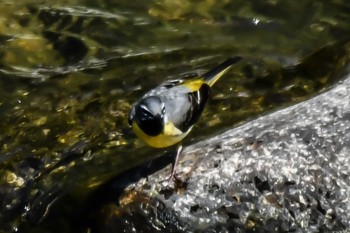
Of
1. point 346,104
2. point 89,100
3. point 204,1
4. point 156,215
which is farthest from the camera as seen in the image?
point 204,1

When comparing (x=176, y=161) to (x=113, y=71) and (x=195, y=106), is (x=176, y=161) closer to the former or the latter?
(x=195, y=106)

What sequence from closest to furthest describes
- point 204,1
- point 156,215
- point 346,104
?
point 156,215 < point 346,104 < point 204,1

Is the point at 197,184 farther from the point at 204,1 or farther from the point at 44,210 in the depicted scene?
the point at 204,1

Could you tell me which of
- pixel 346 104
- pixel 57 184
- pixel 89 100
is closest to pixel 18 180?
pixel 57 184

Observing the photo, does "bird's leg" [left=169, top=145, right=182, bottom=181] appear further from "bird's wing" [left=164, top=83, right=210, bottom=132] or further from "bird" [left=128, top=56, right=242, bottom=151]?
"bird's wing" [left=164, top=83, right=210, bottom=132]

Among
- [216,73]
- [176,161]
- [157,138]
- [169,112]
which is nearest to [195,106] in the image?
[169,112]

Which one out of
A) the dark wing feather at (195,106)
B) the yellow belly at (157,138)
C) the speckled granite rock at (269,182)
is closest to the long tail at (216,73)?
the dark wing feather at (195,106)

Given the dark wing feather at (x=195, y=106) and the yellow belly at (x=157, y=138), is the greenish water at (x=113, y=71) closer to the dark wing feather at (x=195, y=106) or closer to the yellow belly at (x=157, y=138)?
the dark wing feather at (x=195, y=106)
